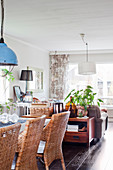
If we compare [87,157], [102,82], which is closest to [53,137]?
[87,157]

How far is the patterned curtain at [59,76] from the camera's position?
10266 millimetres

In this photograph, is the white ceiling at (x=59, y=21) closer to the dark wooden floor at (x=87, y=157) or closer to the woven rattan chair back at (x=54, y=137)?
the woven rattan chair back at (x=54, y=137)

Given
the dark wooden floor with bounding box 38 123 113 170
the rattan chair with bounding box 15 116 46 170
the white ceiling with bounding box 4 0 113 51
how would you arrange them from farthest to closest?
1. the white ceiling with bounding box 4 0 113 51
2. the dark wooden floor with bounding box 38 123 113 170
3. the rattan chair with bounding box 15 116 46 170

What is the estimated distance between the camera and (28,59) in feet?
28.2

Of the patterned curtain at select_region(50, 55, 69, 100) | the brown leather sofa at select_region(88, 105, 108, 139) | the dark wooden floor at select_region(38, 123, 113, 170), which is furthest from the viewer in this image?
the patterned curtain at select_region(50, 55, 69, 100)

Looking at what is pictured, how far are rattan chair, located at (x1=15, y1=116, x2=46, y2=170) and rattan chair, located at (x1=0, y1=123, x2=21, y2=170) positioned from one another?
25 centimetres

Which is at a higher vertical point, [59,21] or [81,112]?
[59,21]

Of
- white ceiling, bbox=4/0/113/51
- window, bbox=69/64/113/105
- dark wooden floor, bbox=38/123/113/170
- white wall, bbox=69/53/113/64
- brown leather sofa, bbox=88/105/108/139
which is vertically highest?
white ceiling, bbox=4/0/113/51

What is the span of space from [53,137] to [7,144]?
122 cm

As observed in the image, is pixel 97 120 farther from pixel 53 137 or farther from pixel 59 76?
pixel 59 76

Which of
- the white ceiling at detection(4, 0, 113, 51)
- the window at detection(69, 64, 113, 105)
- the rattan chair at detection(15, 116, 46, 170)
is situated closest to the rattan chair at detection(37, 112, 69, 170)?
the rattan chair at detection(15, 116, 46, 170)

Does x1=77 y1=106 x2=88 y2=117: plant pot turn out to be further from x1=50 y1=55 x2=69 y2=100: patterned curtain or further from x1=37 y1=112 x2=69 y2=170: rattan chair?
x1=50 y1=55 x2=69 y2=100: patterned curtain

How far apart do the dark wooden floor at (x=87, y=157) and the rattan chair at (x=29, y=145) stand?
3.93 ft

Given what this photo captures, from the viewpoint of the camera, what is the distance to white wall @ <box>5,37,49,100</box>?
765 centimetres
